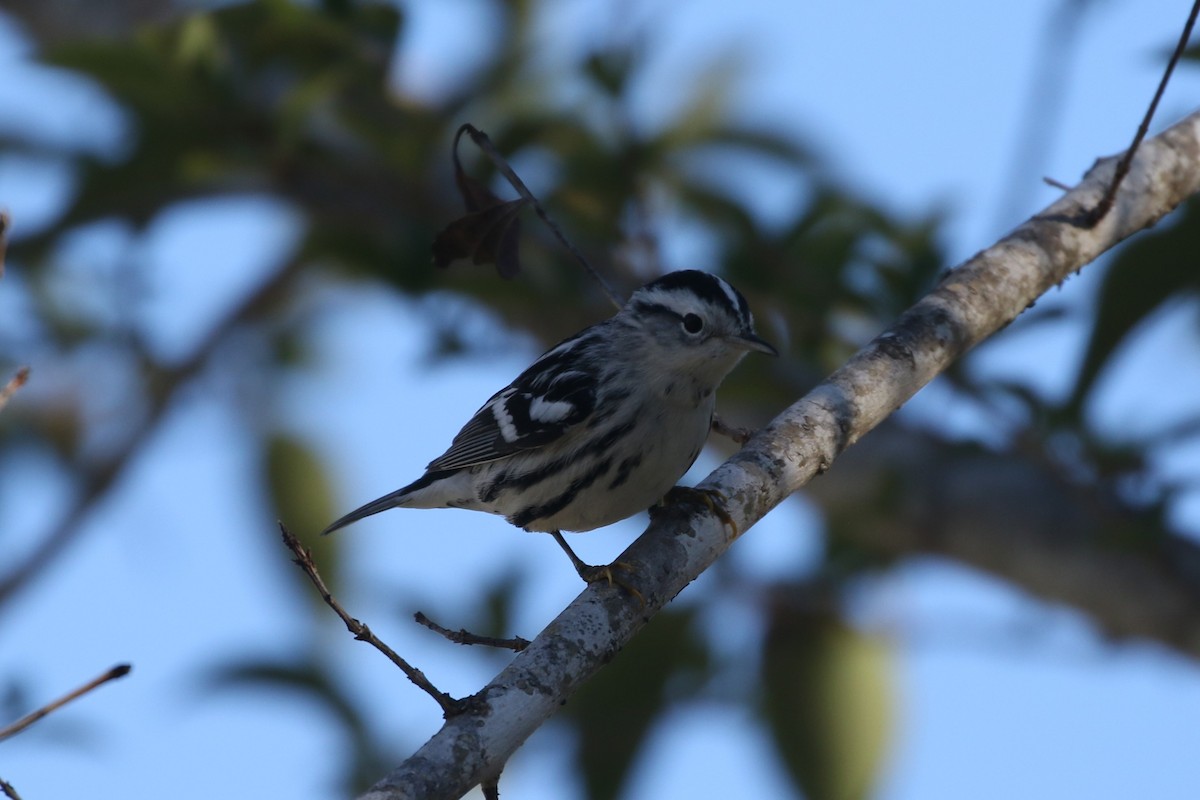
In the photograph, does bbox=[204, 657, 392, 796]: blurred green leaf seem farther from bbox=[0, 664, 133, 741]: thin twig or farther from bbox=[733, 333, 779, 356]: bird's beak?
bbox=[0, 664, 133, 741]: thin twig

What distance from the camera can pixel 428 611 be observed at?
4.12 meters

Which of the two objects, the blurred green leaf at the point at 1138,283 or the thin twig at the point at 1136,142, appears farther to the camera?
the blurred green leaf at the point at 1138,283

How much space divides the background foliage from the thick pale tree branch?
0.38 metres

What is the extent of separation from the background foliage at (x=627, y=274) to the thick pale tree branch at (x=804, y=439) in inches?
14.9

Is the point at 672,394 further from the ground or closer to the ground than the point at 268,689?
closer to the ground

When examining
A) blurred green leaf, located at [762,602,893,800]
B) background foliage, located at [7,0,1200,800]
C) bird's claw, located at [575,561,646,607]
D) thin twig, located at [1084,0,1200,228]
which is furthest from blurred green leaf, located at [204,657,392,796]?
thin twig, located at [1084,0,1200,228]

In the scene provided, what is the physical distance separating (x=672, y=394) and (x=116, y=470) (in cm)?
382

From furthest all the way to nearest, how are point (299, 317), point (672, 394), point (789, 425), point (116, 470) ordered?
point (299, 317) → point (116, 470) → point (672, 394) → point (789, 425)

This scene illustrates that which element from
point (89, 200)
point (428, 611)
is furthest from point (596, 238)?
point (89, 200)

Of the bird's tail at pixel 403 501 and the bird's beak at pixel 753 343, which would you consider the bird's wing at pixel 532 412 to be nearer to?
the bird's tail at pixel 403 501

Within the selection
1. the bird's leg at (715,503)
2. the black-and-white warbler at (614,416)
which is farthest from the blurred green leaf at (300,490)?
the bird's leg at (715,503)

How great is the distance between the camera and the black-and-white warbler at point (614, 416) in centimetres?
368

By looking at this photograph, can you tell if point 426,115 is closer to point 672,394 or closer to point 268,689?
point 672,394

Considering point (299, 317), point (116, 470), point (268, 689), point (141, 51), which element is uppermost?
point (299, 317)
